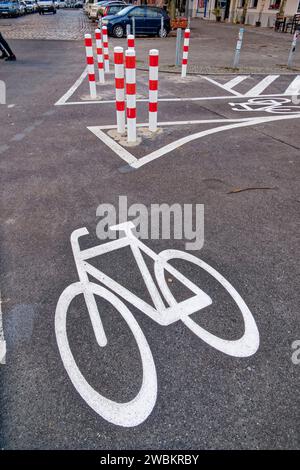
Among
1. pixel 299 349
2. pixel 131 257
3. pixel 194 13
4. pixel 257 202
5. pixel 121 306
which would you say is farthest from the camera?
pixel 194 13

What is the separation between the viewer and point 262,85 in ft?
32.7

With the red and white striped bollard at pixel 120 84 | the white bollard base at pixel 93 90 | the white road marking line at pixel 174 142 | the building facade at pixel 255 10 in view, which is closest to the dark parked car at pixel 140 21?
the building facade at pixel 255 10

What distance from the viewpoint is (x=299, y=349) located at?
235 centimetres

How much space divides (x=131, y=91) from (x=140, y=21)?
1921 cm

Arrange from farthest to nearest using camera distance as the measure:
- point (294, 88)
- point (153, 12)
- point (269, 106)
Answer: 1. point (153, 12)
2. point (294, 88)
3. point (269, 106)

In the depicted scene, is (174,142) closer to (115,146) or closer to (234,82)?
(115,146)

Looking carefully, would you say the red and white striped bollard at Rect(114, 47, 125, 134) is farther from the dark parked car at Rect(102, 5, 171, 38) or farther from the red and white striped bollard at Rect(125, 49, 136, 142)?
the dark parked car at Rect(102, 5, 171, 38)

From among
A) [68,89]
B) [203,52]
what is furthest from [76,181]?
[203,52]

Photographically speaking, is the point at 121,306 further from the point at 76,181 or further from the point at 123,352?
the point at 76,181

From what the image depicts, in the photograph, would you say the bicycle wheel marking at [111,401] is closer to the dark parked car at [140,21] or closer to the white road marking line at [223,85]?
the white road marking line at [223,85]

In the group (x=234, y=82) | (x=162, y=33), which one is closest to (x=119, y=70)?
(x=234, y=82)

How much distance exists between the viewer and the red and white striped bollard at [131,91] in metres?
5.10

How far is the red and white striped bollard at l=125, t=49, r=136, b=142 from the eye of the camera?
5098mm

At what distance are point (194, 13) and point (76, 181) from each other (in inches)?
2110
